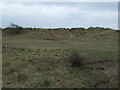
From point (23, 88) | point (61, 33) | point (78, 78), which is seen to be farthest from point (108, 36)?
point (23, 88)

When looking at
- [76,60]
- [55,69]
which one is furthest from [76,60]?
[55,69]

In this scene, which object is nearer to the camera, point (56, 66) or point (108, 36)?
point (56, 66)

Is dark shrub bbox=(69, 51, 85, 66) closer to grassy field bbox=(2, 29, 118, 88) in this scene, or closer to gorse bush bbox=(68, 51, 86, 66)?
gorse bush bbox=(68, 51, 86, 66)

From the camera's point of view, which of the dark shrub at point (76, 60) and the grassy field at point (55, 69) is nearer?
the grassy field at point (55, 69)

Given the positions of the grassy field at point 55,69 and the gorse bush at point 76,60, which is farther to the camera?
the gorse bush at point 76,60

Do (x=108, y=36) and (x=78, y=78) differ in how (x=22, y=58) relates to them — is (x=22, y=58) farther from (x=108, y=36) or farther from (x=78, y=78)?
(x=108, y=36)

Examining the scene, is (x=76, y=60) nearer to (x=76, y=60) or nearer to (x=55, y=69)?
(x=76, y=60)

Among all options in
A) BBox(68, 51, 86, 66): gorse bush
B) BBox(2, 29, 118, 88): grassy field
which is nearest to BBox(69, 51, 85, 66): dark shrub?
BBox(68, 51, 86, 66): gorse bush

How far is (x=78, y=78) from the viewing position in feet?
46.6

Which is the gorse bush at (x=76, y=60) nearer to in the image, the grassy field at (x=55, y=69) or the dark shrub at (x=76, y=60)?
the dark shrub at (x=76, y=60)

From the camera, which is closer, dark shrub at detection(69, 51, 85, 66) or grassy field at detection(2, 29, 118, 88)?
grassy field at detection(2, 29, 118, 88)

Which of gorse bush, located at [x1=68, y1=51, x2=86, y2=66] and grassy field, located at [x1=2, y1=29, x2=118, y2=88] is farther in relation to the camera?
gorse bush, located at [x1=68, y1=51, x2=86, y2=66]

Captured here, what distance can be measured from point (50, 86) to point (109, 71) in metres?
3.52

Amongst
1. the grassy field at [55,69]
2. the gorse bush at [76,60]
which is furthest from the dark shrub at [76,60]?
the grassy field at [55,69]
